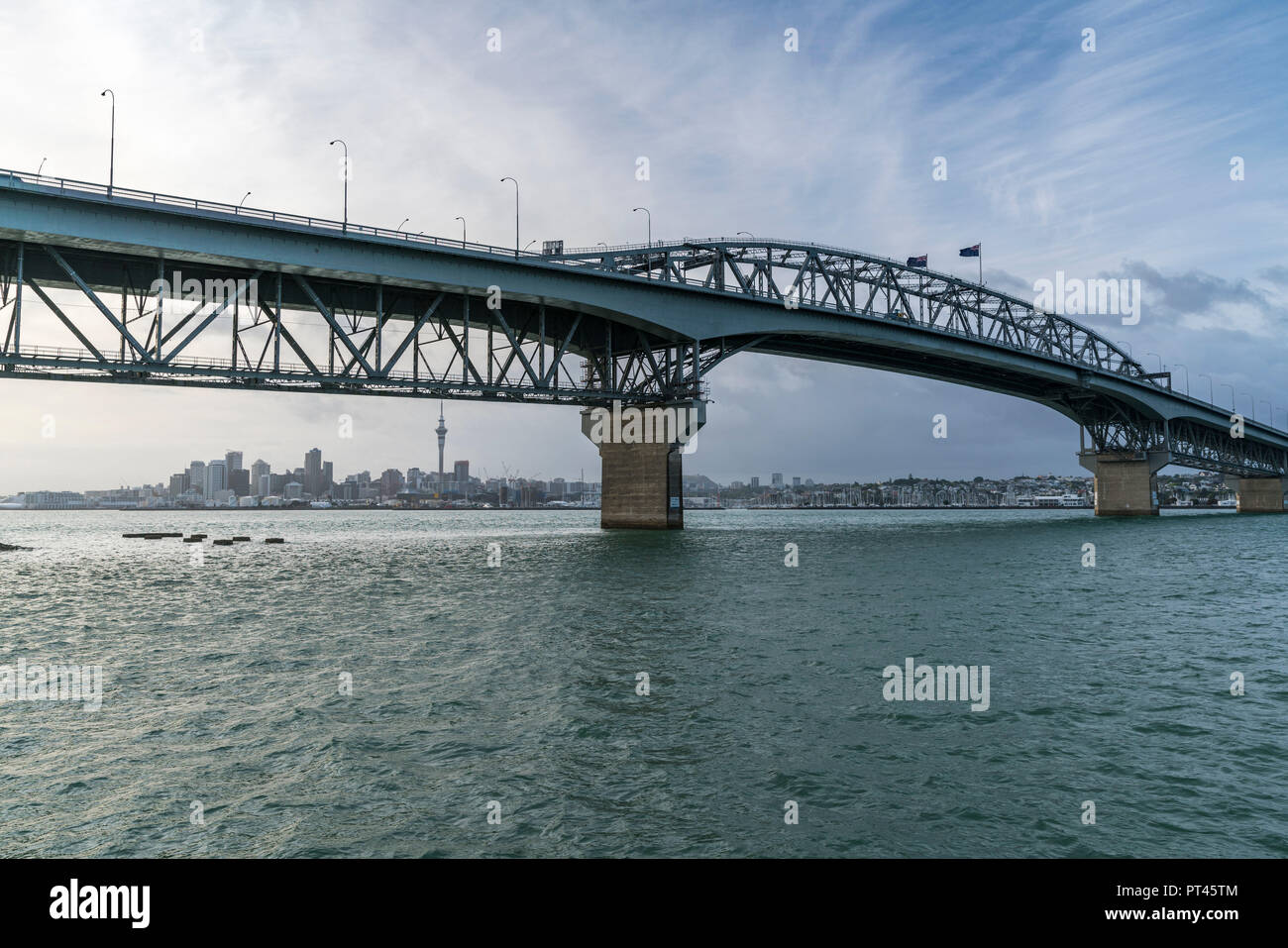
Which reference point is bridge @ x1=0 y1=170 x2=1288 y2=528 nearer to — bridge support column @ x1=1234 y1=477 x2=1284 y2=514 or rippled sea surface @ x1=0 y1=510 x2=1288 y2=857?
rippled sea surface @ x1=0 y1=510 x2=1288 y2=857

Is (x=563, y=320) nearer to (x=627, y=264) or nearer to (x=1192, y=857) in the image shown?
(x=627, y=264)

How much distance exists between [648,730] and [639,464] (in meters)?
56.4

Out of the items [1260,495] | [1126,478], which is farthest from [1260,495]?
[1126,478]

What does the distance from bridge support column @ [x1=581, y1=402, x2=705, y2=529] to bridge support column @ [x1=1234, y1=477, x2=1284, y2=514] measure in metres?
133

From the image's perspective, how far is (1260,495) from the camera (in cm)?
14175

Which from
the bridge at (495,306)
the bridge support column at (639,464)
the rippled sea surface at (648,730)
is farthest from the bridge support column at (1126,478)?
the rippled sea surface at (648,730)

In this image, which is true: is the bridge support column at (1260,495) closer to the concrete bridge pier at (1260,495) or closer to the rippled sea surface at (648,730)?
the concrete bridge pier at (1260,495)

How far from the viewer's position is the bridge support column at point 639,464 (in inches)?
2554

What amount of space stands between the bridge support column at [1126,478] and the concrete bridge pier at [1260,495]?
40.7m

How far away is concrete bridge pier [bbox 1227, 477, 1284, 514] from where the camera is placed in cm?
13850

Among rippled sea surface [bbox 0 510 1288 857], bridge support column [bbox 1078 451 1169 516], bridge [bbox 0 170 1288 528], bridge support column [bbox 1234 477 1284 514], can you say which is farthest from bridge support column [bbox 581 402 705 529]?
bridge support column [bbox 1234 477 1284 514]

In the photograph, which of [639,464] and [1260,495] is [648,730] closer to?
[639,464]
